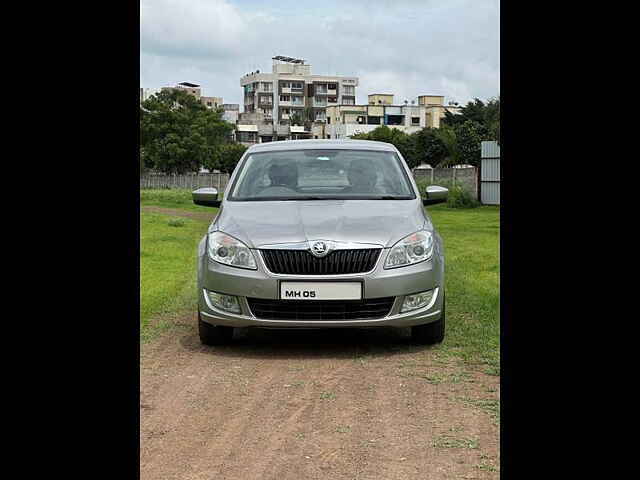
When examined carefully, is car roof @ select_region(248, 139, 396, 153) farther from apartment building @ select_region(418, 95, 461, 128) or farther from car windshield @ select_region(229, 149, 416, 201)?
apartment building @ select_region(418, 95, 461, 128)

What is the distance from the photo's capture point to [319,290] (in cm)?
728

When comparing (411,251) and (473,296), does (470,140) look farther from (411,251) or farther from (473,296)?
(411,251)

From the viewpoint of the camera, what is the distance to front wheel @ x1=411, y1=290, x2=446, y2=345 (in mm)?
7727

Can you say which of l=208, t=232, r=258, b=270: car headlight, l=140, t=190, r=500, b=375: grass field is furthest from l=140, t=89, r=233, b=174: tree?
l=208, t=232, r=258, b=270: car headlight

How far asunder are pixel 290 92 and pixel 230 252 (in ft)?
467

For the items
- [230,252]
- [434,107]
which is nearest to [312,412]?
[230,252]

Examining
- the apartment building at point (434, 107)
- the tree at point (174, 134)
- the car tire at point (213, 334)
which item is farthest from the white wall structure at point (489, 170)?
the apartment building at point (434, 107)

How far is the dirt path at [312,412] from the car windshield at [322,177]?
1222 mm

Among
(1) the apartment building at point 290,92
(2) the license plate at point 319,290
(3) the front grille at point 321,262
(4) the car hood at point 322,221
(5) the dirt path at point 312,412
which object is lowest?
(5) the dirt path at point 312,412

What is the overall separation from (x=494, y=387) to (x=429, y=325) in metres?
1.47

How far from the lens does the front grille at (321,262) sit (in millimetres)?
7309

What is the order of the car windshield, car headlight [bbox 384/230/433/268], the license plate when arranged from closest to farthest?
1. the license plate
2. car headlight [bbox 384/230/433/268]
3. the car windshield

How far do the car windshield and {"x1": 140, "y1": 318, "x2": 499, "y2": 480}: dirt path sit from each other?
1.22 metres

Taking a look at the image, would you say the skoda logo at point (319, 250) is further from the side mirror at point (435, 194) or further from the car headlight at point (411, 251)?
the side mirror at point (435, 194)
